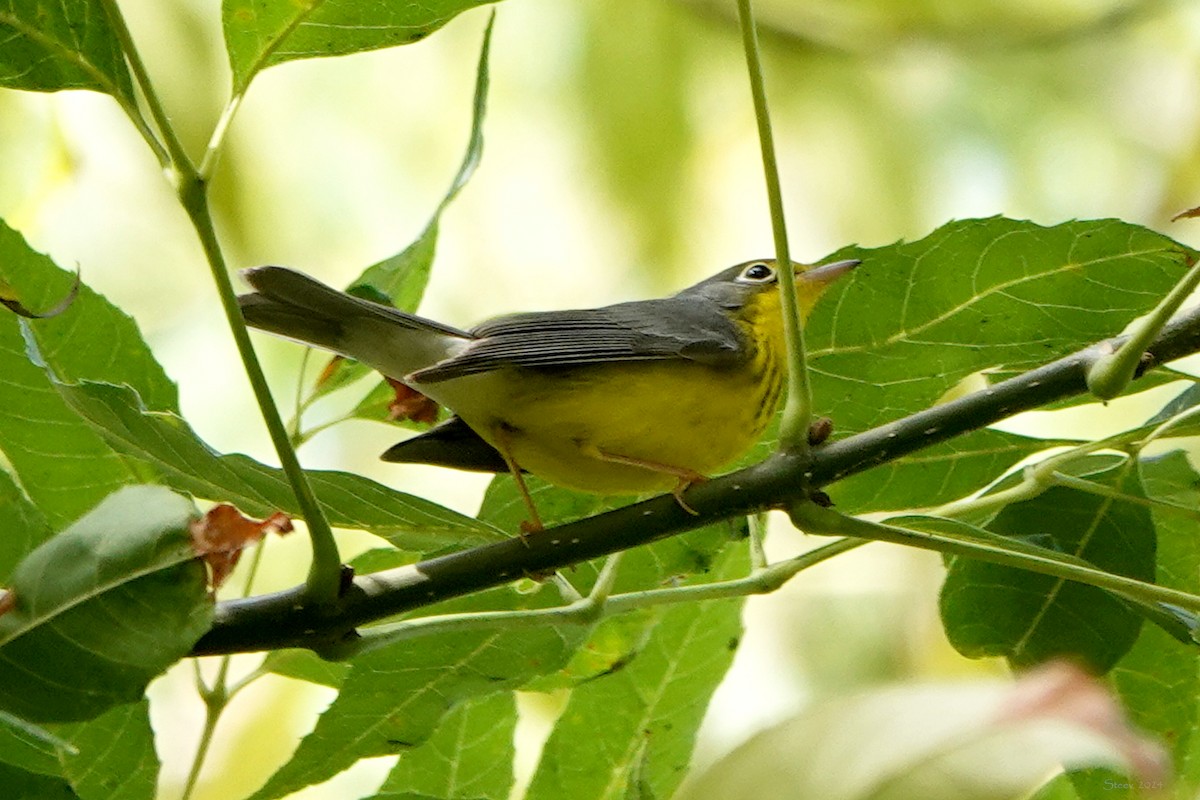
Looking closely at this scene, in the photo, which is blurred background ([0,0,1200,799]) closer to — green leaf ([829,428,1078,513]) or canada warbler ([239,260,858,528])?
canada warbler ([239,260,858,528])

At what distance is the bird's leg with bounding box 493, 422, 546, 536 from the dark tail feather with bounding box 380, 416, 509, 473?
3cm

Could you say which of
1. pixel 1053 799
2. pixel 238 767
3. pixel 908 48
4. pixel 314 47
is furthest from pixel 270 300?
pixel 908 48

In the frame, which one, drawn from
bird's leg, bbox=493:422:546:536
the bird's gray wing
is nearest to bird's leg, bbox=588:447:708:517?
bird's leg, bbox=493:422:546:536

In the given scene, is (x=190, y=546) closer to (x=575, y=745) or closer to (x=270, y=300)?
(x=575, y=745)

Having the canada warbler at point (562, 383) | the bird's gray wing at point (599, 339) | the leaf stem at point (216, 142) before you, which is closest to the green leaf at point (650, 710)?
the canada warbler at point (562, 383)

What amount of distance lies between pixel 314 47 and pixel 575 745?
103 centimetres

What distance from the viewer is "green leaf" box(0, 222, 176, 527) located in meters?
1.85

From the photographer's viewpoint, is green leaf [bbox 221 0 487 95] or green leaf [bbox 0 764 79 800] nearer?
green leaf [bbox 0 764 79 800]

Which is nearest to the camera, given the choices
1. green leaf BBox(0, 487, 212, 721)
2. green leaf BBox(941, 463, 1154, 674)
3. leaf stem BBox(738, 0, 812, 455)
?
green leaf BBox(0, 487, 212, 721)

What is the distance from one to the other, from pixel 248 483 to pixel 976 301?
3.23 ft

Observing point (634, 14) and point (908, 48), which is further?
point (908, 48)

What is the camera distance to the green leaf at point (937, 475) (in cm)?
203

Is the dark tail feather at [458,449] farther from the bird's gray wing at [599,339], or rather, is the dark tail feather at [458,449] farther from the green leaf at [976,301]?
the green leaf at [976,301]

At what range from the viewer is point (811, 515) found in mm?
1536
